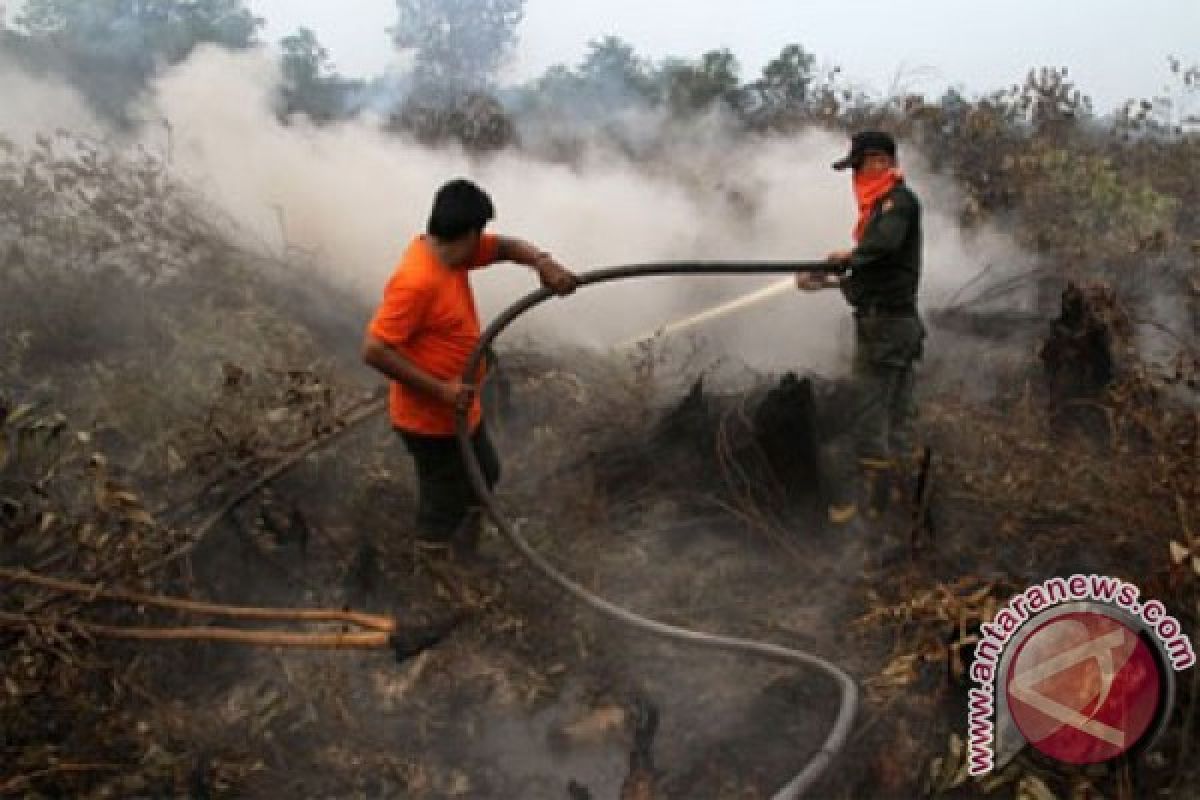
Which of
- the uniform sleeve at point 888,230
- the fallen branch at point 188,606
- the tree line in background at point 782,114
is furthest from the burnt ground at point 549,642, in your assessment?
the tree line in background at point 782,114

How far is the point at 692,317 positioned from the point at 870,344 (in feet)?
7.36

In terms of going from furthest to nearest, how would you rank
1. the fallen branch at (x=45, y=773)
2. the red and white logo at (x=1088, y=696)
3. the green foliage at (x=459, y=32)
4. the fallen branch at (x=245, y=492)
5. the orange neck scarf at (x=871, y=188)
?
the green foliage at (x=459, y=32)
the orange neck scarf at (x=871, y=188)
the fallen branch at (x=245, y=492)
the fallen branch at (x=45, y=773)
the red and white logo at (x=1088, y=696)

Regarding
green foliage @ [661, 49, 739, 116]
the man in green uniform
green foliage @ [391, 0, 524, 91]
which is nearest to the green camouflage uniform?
the man in green uniform

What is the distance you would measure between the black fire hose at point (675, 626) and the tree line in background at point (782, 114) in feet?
12.8

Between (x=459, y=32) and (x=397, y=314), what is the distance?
781 inches

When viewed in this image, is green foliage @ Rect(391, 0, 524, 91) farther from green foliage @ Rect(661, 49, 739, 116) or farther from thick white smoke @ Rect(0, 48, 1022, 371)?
thick white smoke @ Rect(0, 48, 1022, 371)

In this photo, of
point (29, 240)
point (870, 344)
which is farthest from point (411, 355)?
point (29, 240)

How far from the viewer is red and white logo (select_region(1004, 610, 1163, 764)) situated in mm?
2629

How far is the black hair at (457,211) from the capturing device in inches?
135

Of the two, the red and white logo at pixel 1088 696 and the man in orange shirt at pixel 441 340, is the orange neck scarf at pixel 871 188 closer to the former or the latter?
the man in orange shirt at pixel 441 340

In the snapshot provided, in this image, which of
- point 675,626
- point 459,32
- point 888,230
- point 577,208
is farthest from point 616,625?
point 459,32

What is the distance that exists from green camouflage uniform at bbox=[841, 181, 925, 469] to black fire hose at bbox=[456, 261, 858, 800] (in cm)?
46

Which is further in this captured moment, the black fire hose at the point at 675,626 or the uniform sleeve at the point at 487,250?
the uniform sleeve at the point at 487,250

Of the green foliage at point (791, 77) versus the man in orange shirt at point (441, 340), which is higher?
the green foliage at point (791, 77)
